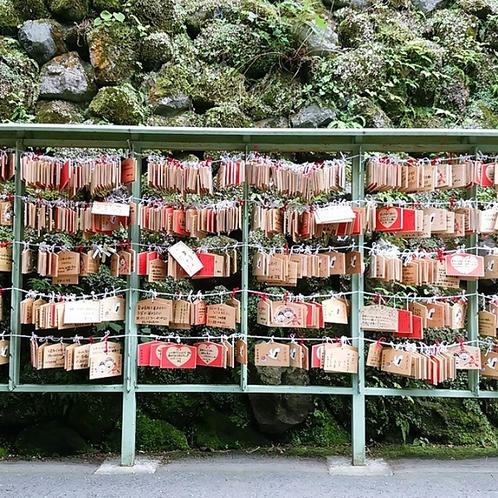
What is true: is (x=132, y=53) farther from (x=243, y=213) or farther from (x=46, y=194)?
(x=243, y=213)

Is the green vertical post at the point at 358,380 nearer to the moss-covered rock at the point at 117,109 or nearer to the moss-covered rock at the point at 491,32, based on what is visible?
the moss-covered rock at the point at 117,109

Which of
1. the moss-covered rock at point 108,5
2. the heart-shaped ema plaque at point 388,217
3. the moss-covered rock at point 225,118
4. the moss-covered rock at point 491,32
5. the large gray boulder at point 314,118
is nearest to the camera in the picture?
the heart-shaped ema plaque at point 388,217

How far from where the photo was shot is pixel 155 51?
630cm

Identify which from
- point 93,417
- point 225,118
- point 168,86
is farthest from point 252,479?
point 168,86

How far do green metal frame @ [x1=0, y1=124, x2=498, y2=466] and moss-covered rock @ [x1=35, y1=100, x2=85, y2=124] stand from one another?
155cm

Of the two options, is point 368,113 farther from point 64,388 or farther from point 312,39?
point 64,388

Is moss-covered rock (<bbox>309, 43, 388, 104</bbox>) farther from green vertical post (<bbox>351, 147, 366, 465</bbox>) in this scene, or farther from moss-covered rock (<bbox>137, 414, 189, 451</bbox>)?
moss-covered rock (<bbox>137, 414, 189, 451</bbox>)

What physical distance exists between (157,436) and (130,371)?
1.07 metres

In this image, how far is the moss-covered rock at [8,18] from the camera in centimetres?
627

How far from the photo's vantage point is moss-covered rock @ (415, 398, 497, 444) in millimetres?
4965

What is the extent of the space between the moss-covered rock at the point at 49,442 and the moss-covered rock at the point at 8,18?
4.82 m

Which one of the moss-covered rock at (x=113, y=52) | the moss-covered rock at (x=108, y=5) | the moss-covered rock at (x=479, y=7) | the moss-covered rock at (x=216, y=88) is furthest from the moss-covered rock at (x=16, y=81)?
the moss-covered rock at (x=479, y=7)

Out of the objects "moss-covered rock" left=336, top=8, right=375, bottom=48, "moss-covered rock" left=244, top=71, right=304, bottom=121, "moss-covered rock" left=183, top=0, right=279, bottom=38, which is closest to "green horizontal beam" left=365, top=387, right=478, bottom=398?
"moss-covered rock" left=244, top=71, right=304, bottom=121

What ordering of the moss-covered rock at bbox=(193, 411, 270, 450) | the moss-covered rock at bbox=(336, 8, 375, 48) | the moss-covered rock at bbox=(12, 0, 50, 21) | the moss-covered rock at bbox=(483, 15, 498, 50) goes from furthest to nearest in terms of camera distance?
the moss-covered rock at bbox=(483, 15, 498, 50)
the moss-covered rock at bbox=(336, 8, 375, 48)
the moss-covered rock at bbox=(12, 0, 50, 21)
the moss-covered rock at bbox=(193, 411, 270, 450)
